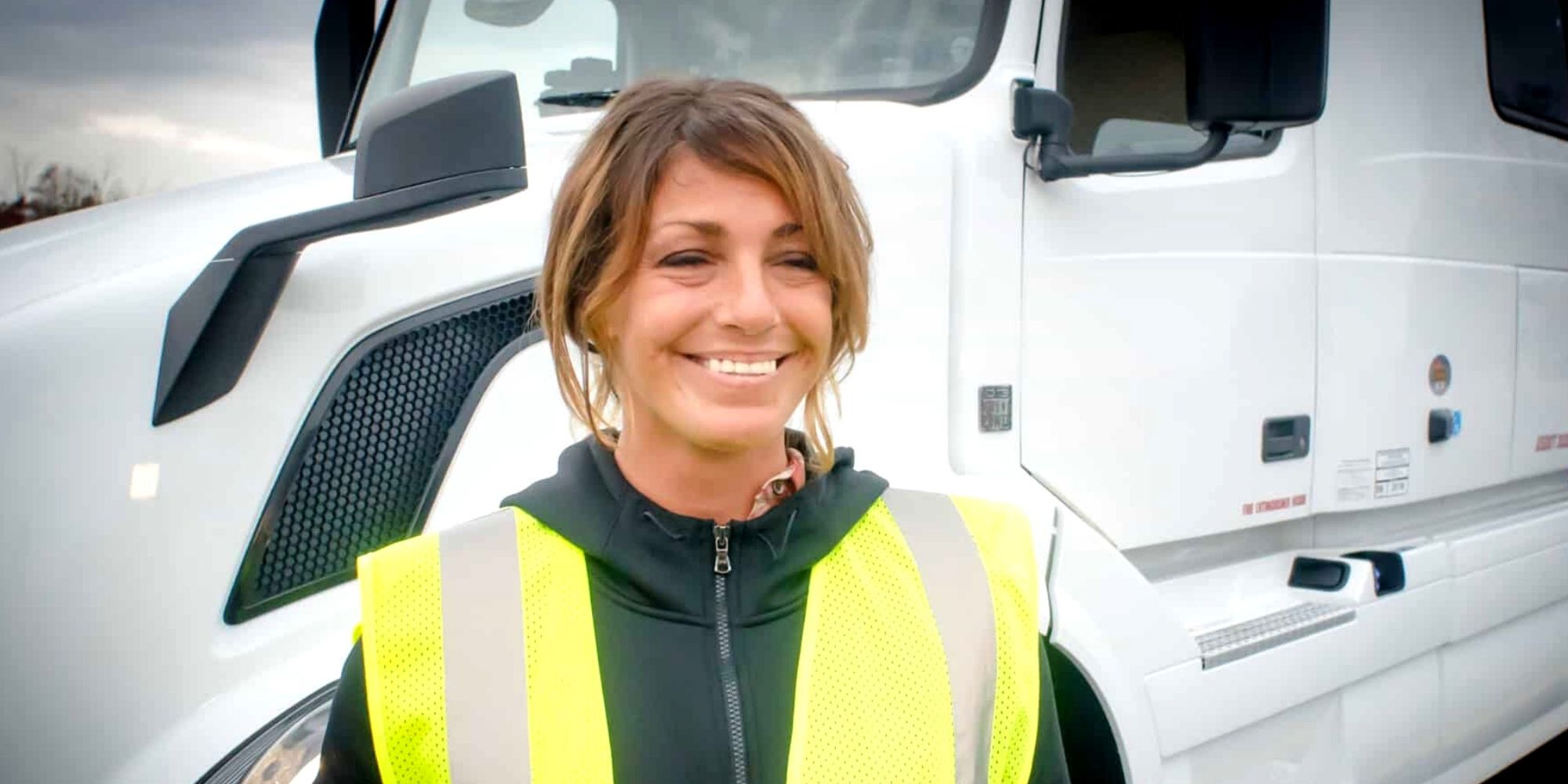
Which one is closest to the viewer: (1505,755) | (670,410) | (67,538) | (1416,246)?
(670,410)

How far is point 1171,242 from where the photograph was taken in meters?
2.48

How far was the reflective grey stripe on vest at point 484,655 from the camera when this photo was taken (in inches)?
48.5

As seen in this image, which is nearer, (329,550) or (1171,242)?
(329,550)

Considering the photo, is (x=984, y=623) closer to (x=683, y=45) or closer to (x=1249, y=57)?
(x=1249, y=57)

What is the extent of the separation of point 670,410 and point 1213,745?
1576 millimetres

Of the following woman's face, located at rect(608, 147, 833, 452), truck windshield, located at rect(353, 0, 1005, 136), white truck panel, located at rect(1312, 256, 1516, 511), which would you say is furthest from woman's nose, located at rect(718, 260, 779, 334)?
white truck panel, located at rect(1312, 256, 1516, 511)

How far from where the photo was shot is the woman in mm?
1258

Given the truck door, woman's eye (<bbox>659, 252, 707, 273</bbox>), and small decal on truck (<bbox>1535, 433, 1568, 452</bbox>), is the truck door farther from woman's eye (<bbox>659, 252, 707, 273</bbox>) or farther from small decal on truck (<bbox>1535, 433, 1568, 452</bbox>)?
small decal on truck (<bbox>1535, 433, 1568, 452</bbox>)

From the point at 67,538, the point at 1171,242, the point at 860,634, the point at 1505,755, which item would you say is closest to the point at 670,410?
the point at 860,634

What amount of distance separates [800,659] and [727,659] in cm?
8

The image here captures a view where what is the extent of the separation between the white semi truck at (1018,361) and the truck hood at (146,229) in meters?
0.01

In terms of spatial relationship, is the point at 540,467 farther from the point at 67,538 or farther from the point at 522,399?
the point at 67,538

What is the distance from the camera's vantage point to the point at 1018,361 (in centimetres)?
223

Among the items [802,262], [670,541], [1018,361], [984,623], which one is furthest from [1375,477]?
[670,541]
